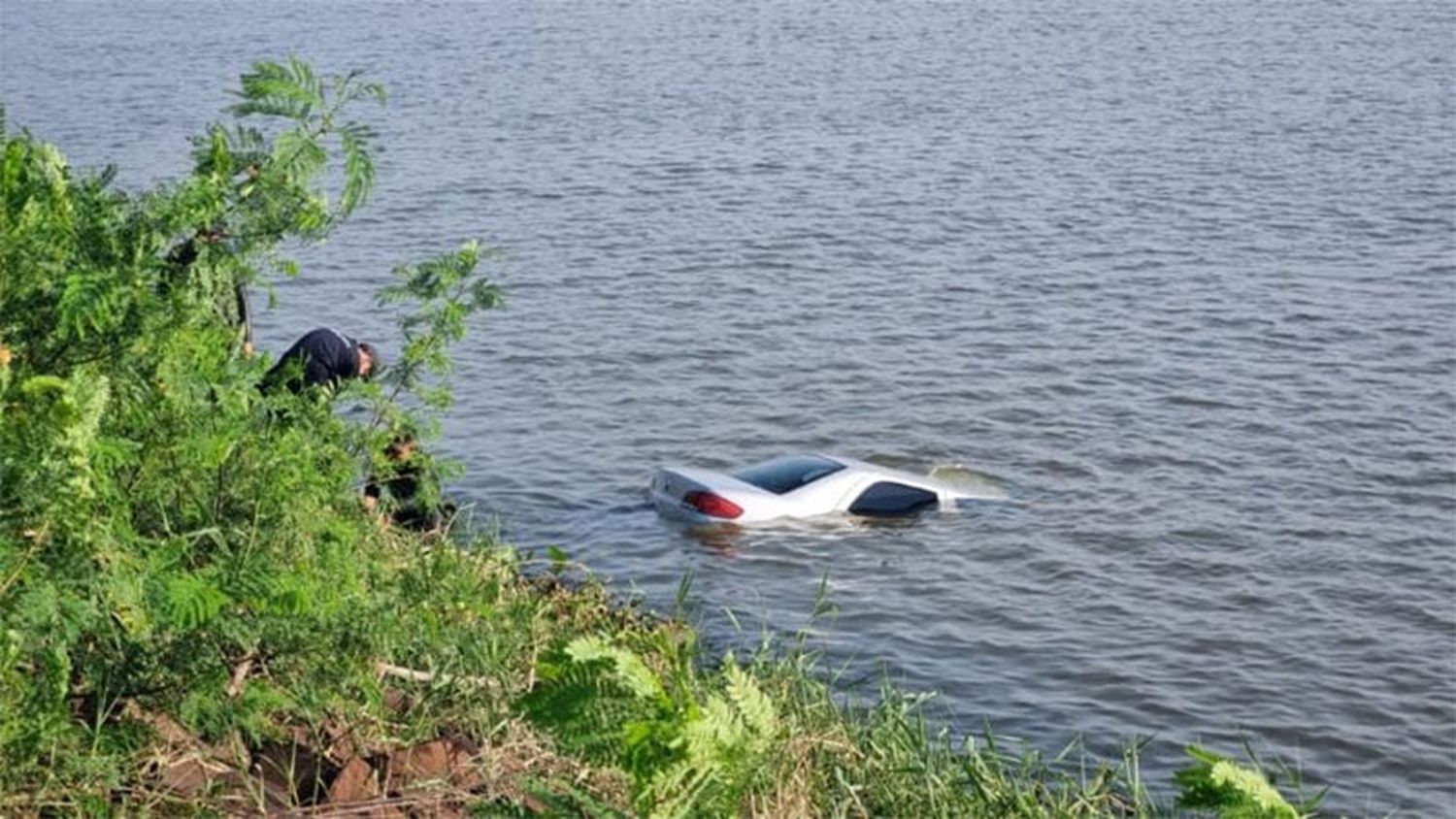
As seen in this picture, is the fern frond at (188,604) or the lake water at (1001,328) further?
the lake water at (1001,328)

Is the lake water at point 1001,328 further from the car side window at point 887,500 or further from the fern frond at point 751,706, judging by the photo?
the fern frond at point 751,706

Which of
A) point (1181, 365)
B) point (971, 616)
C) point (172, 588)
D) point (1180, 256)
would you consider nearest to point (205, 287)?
point (172, 588)

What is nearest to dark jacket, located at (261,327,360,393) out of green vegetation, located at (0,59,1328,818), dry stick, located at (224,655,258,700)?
green vegetation, located at (0,59,1328,818)

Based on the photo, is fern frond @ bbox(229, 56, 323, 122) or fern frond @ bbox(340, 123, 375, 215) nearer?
fern frond @ bbox(340, 123, 375, 215)

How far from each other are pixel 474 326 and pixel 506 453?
471 cm

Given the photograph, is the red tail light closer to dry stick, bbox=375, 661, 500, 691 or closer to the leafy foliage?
dry stick, bbox=375, 661, 500, 691

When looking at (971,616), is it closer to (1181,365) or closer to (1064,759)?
(1064,759)

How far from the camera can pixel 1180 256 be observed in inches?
1128

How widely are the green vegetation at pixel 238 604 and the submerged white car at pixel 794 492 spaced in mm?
9845

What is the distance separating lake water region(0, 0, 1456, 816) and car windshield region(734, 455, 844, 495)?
57 cm

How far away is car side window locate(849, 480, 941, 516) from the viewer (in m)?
18.7

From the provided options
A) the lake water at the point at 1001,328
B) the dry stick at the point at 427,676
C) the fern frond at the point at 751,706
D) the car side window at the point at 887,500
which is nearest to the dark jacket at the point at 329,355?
the dry stick at the point at 427,676

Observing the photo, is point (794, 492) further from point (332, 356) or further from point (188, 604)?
point (188, 604)

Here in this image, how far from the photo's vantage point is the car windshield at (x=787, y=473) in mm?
18859
